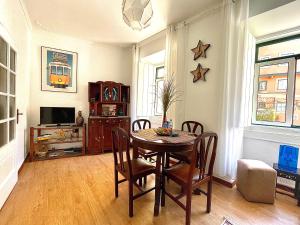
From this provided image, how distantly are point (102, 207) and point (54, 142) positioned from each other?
8.00ft

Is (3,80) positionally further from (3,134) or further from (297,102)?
(297,102)

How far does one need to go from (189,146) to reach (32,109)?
365 cm

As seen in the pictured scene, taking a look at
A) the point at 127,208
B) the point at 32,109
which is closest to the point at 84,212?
the point at 127,208

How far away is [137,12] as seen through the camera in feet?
5.67

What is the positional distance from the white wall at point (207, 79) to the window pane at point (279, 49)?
0.80 metres

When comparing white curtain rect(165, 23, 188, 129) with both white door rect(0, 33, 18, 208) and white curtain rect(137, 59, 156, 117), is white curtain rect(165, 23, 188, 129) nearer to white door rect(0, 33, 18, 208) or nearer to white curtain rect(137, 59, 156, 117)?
white curtain rect(137, 59, 156, 117)

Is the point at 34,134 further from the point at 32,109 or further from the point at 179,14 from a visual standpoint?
the point at 179,14

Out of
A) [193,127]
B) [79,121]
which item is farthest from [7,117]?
[193,127]

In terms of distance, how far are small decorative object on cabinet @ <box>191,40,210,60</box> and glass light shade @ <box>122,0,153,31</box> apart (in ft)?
4.34

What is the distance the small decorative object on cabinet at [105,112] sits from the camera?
13.3 ft

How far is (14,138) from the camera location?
92.3 inches

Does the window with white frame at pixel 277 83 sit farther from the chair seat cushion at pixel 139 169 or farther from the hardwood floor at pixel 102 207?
the chair seat cushion at pixel 139 169

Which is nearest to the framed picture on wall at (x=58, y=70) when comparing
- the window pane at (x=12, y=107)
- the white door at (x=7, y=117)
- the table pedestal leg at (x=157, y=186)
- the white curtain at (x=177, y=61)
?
the white door at (x=7, y=117)

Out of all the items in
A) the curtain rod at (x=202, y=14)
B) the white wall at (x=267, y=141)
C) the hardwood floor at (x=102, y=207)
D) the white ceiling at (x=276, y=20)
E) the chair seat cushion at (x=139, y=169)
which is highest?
the curtain rod at (x=202, y=14)
